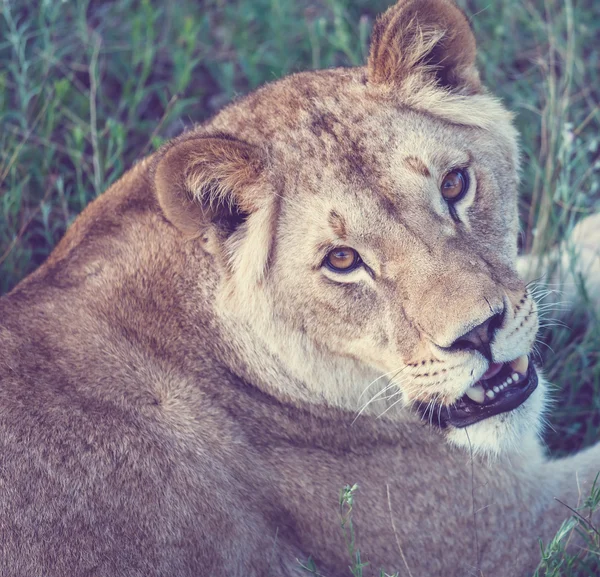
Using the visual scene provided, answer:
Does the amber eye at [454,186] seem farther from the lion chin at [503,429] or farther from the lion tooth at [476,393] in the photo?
the lion chin at [503,429]

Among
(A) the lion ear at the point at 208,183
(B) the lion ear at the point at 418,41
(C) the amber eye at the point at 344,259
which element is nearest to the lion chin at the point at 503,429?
(C) the amber eye at the point at 344,259

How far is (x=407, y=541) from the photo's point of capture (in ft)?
11.1

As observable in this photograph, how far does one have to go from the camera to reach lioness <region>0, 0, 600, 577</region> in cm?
304

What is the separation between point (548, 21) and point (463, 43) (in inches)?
98.7

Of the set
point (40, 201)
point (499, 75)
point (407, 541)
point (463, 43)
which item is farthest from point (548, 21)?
point (407, 541)

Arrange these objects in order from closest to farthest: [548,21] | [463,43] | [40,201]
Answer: [463,43] < [40,201] < [548,21]

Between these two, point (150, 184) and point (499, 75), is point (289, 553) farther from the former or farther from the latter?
point (499, 75)

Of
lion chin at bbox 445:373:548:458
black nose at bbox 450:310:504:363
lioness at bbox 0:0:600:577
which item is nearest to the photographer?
black nose at bbox 450:310:504:363

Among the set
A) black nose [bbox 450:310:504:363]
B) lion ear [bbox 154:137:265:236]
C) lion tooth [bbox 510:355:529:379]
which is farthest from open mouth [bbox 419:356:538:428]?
lion ear [bbox 154:137:265:236]

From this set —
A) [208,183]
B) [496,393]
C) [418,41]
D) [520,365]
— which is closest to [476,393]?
[496,393]

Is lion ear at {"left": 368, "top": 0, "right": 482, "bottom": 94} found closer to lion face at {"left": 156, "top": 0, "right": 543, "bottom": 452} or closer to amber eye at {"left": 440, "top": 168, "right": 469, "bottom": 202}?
lion face at {"left": 156, "top": 0, "right": 543, "bottom": 452}

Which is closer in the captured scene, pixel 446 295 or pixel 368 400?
pixel 446 295

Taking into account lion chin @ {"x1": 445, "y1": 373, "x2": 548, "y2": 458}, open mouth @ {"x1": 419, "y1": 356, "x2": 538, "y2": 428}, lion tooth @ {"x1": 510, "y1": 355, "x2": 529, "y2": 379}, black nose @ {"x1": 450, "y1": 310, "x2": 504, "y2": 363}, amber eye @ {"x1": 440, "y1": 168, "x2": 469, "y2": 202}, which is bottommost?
lion chin @ {"x1": 445, "y1": 373, "x2": 548, "y2": 458}

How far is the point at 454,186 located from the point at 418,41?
610 mm
